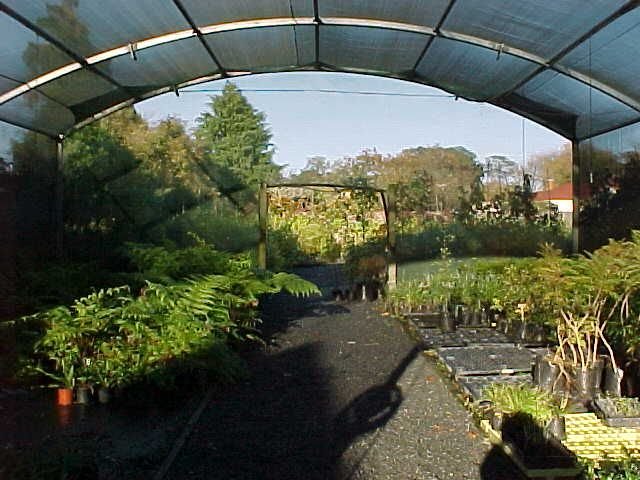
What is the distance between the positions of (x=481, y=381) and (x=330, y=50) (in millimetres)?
4592

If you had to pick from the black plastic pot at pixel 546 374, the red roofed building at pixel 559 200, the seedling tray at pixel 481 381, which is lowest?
the seedling tray at pixel 481 381

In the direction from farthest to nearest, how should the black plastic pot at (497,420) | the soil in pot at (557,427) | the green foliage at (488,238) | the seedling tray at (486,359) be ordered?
the green foliage at (488,238), the seedling tray at (486,359), the black plastic pot at (497,420), the soil in pot at (557,427)

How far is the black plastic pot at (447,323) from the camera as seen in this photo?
6.96 m

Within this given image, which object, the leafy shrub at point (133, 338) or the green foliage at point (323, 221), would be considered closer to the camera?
the leafy shrub at point (133, 338)

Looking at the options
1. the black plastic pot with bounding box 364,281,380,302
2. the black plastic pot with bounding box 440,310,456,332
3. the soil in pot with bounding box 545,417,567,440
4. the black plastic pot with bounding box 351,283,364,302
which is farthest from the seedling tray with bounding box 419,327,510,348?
the soil in pot with bounding box 545,417,567,440

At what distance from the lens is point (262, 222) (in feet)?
28.8

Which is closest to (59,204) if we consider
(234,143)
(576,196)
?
(234,143)

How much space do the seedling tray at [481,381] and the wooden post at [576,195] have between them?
3.78 m

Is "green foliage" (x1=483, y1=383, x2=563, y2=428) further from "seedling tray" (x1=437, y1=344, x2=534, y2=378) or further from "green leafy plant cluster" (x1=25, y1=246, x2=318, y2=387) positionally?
"green leafy plant cluster" (x1=25, y1=246, x2=318, y2=387)

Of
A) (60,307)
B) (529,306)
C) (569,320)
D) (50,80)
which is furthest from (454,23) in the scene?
(60,307)

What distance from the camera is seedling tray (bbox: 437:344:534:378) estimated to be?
5016 mm

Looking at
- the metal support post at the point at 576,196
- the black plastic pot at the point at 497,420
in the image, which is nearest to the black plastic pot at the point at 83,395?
the black plastic pot at the point at 497,420

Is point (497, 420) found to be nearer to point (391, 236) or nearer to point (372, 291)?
point (391, 236)

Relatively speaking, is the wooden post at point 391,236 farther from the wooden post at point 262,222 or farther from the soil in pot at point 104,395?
the soil in pot at point 104,395
